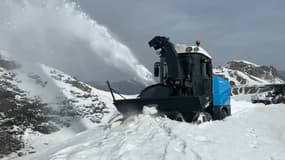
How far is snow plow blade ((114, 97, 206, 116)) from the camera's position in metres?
12.7

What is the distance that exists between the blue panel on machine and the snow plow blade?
6.17 feet

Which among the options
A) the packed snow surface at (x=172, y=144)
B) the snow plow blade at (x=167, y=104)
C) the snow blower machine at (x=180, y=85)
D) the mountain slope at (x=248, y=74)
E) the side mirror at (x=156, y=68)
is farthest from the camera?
the mountain slope at (x=248, y=74)

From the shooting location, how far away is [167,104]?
12930mm

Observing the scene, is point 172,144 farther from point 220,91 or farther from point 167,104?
point 220,91

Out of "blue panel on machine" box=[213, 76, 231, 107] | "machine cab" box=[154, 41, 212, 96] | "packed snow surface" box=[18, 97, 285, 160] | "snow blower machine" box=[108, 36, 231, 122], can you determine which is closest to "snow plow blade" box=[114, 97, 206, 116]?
"snow blower machine" box=[108, 36, 231, 122]

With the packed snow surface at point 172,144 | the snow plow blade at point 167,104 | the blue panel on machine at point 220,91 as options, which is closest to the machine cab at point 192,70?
the blue panel on machine at point 220,91

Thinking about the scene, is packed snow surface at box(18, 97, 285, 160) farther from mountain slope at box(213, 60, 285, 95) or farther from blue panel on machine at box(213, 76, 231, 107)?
mountain slope at box(213, 60, 285, 95)

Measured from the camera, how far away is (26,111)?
2680 cm

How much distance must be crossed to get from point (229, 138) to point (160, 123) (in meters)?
2.23

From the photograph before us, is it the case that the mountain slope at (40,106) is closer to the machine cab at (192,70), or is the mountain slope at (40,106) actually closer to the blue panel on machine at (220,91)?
the machine cab at (192,70)

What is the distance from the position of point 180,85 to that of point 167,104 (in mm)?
1511

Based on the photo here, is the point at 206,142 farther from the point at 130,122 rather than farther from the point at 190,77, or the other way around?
the point at 190,77

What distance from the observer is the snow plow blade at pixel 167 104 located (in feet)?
41.8

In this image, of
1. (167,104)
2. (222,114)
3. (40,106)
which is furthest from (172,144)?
(40,106)
